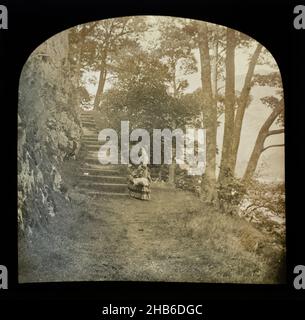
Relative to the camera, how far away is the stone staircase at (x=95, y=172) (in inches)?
144

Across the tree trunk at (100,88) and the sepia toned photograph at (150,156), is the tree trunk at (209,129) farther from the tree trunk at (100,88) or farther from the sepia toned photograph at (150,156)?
the tree trunk at (100,88)

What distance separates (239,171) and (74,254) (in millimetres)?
1435

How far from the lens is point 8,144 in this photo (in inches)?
141

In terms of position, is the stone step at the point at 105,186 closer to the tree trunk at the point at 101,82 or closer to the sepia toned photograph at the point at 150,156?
the sepia toned photograph at the point at 150,156

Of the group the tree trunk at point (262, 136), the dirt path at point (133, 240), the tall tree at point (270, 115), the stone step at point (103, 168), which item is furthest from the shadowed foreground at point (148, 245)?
the tall tree at point (270, 115)

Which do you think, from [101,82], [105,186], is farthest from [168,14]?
[105,186]

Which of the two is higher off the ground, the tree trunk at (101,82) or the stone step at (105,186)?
the tree trunk at (101,82)

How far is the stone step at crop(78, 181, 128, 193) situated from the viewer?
3.65m

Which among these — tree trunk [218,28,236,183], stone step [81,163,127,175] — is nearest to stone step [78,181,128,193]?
stone step [81,163,127,175]

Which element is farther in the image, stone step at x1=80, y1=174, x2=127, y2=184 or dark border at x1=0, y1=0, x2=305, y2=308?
stone step at x1=80, y1=174, x2=127, y2=184

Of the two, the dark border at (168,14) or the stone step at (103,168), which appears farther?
the stone step at (103,168)

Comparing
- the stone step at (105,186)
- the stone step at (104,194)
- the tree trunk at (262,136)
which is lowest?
the stone step at (104,194)

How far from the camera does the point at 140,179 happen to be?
3.66m

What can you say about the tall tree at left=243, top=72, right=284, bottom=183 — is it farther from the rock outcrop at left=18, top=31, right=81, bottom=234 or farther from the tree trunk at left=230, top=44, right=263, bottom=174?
the rock outcrop at left=18, top=31, right=81, bottom=234
